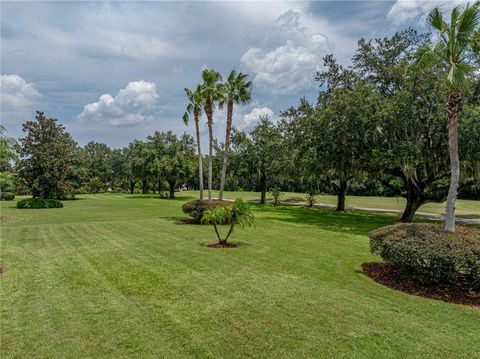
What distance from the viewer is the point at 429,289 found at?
6270 millimetres

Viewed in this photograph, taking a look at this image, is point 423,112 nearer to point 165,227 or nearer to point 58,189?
point 165,227

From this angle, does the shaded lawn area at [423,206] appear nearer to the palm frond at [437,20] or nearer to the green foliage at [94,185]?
the palm frond at [437,20]

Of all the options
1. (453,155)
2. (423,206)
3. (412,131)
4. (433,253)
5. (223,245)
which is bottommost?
(223,245)

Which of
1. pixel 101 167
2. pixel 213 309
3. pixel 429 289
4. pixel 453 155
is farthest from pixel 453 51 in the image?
pixel 101 167

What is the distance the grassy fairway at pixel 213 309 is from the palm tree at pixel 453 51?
316 centimetres

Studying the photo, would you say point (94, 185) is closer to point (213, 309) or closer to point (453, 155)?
point (213, 309)

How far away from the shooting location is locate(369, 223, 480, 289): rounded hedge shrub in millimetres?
5836

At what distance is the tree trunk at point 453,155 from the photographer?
7273 mm

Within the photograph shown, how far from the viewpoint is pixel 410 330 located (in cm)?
455

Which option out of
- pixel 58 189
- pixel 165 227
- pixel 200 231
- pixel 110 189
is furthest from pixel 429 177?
pixel 110 189

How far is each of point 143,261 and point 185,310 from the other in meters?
3.40

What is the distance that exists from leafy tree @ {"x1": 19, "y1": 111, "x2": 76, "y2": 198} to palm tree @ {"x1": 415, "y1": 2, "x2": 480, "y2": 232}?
3128cm

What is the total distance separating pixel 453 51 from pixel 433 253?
4572 mm

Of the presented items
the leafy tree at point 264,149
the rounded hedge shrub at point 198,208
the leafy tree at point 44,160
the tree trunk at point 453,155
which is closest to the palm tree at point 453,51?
the tree trunk at point 453,155
